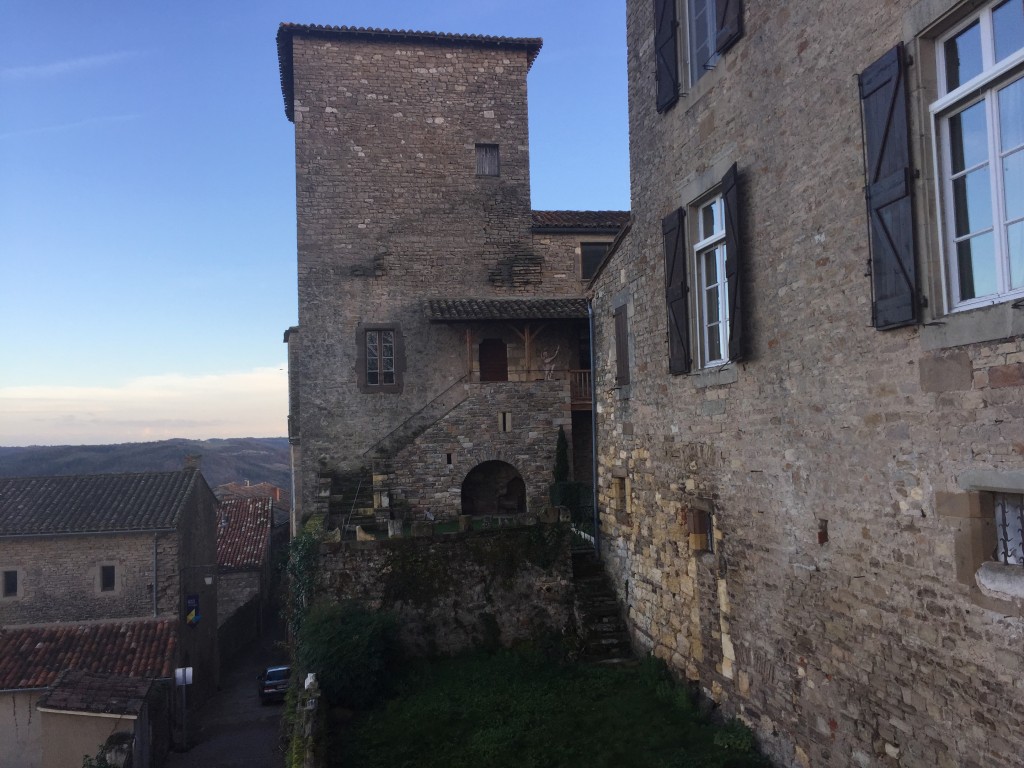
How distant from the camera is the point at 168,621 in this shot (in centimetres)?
2039

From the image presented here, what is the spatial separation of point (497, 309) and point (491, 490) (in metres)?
4.31

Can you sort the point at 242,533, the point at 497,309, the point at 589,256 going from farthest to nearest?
the point at 242,533
the point at 589,256
the point at 497,309

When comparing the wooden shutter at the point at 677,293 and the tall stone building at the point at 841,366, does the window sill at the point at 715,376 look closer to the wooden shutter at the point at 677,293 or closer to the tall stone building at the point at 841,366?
the tall stone building at the point at 841,366

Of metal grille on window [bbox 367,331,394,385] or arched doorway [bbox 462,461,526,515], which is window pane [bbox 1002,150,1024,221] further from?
metal grille on window [bbox 367,331,394,385]

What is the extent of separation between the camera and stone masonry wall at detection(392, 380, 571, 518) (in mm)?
15984

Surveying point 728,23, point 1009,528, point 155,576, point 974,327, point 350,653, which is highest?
point 728,23

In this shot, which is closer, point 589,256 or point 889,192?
point 889,192

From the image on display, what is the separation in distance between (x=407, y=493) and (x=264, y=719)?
26.5 ft

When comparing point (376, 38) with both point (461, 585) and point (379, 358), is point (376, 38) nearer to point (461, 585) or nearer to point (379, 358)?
point (379, 358)

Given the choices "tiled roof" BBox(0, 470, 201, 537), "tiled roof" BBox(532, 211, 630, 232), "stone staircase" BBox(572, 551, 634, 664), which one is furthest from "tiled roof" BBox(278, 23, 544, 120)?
"stone staircase" BBox(572, 551, 634, 664)

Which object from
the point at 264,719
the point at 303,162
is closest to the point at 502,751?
the point at 264,719

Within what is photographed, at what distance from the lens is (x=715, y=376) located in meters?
7.63

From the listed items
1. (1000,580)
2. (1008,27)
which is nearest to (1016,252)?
(1008,27)

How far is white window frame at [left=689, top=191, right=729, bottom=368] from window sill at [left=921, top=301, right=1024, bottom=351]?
278 centimetres
